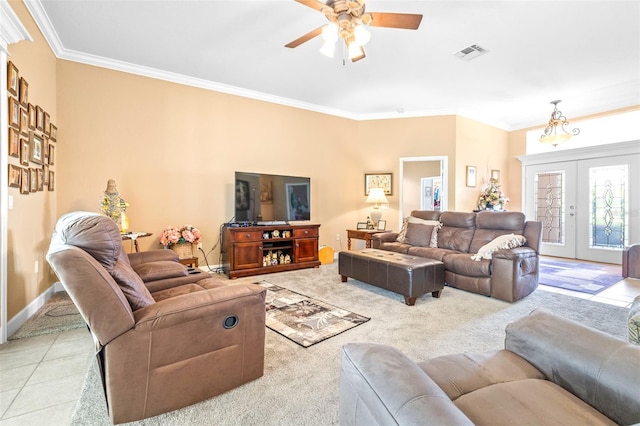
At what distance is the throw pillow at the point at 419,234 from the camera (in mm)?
4492

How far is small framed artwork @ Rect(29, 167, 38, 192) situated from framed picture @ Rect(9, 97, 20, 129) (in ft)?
1.59

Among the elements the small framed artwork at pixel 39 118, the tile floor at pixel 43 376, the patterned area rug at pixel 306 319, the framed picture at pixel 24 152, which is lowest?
the tile floor at pixel 43 376

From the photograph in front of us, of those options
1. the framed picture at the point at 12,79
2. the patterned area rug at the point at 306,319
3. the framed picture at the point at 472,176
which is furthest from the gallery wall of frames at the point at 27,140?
the framed picture at the point at 472,176

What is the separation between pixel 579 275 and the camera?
4.61m

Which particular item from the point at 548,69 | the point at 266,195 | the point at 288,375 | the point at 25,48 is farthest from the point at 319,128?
the point at 288,375

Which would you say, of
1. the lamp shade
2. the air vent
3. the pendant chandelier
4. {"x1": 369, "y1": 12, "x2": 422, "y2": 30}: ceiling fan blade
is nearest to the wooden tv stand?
the lamp shade

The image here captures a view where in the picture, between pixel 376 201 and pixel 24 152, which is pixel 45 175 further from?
pixel 376 201

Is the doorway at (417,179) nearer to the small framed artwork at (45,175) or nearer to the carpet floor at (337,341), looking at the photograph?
the carpet floor at (337,341)

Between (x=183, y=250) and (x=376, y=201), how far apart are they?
11.6ft

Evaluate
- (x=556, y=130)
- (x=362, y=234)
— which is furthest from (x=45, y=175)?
(x=556, y=130)

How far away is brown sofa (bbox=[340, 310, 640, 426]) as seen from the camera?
0.80 m

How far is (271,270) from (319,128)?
115 inches

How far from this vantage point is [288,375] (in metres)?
1.88

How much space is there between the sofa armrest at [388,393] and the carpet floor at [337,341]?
69 cm
